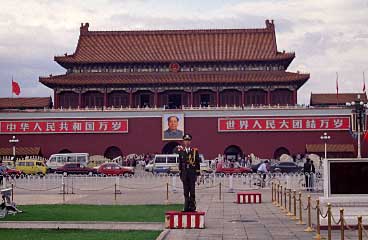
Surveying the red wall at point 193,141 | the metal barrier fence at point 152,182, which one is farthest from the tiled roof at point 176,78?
the metal barrier fence at point 152,182

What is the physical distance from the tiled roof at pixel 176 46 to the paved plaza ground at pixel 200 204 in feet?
65.8

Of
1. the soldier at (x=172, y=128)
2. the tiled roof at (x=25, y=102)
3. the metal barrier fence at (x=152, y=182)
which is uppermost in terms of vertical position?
the tiled roof at (x=25, y=102)

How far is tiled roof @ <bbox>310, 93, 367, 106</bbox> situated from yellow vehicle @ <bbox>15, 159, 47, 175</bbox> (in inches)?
877

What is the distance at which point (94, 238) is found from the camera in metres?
12.6

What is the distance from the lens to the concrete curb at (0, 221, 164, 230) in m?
14.3

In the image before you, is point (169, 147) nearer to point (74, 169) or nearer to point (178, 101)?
point (178, 101)

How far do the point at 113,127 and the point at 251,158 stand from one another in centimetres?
995

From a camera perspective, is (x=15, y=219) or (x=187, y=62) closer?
(x=15, y=219)

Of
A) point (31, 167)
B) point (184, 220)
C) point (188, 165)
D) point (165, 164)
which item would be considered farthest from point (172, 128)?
point (184, 220)

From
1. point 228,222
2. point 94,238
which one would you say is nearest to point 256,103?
point 228,222

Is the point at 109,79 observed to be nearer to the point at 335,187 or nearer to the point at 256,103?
the point at 256,103

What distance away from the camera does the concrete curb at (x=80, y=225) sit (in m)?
14.3

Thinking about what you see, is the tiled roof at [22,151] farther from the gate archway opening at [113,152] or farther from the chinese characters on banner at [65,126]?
the gate archway opening at [113,152]

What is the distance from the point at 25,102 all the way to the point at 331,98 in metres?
24.1
